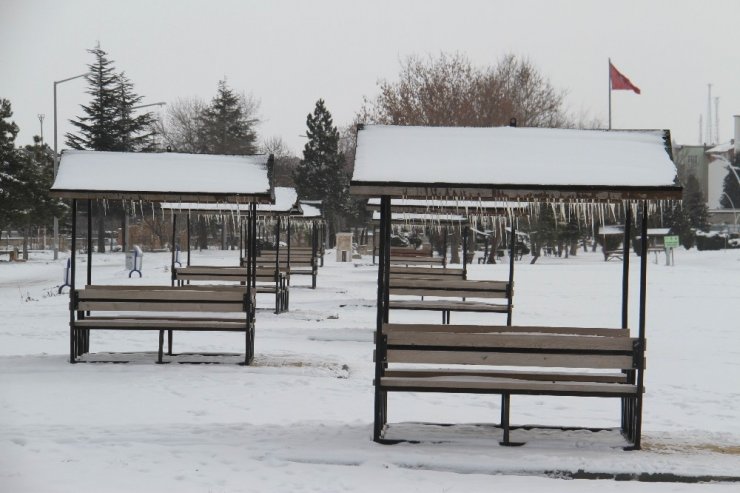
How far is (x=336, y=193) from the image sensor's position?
75.6 metres

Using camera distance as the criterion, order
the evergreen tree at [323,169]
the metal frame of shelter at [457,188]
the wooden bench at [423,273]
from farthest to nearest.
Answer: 1. the evergreen tree at [323,169]
2. the wooden bench at [423,273]
3. the metal frame of shelter at [457,188]

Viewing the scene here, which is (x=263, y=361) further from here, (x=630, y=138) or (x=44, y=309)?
(x=44, y=309)

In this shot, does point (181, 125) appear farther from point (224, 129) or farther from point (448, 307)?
point (448, 307)

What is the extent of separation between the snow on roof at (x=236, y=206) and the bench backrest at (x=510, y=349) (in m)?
11.0

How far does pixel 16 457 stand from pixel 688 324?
600 inches

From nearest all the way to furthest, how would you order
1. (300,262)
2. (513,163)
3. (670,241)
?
(513,163) → (300,262) → (670,241)

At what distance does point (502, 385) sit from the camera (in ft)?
24.9

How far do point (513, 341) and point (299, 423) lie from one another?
2211 millimetres

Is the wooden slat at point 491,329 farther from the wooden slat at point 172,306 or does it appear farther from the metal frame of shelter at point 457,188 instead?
the wooden slat at point 172,306

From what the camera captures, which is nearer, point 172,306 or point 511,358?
point 511,358

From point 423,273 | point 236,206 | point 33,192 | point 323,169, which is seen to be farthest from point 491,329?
point 323,169

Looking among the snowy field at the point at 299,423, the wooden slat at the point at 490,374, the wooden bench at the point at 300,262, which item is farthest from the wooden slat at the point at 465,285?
the wooden bench at the point at 300,262

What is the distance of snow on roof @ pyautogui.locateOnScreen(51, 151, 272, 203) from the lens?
446 inches

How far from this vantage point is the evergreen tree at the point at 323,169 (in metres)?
74.9
